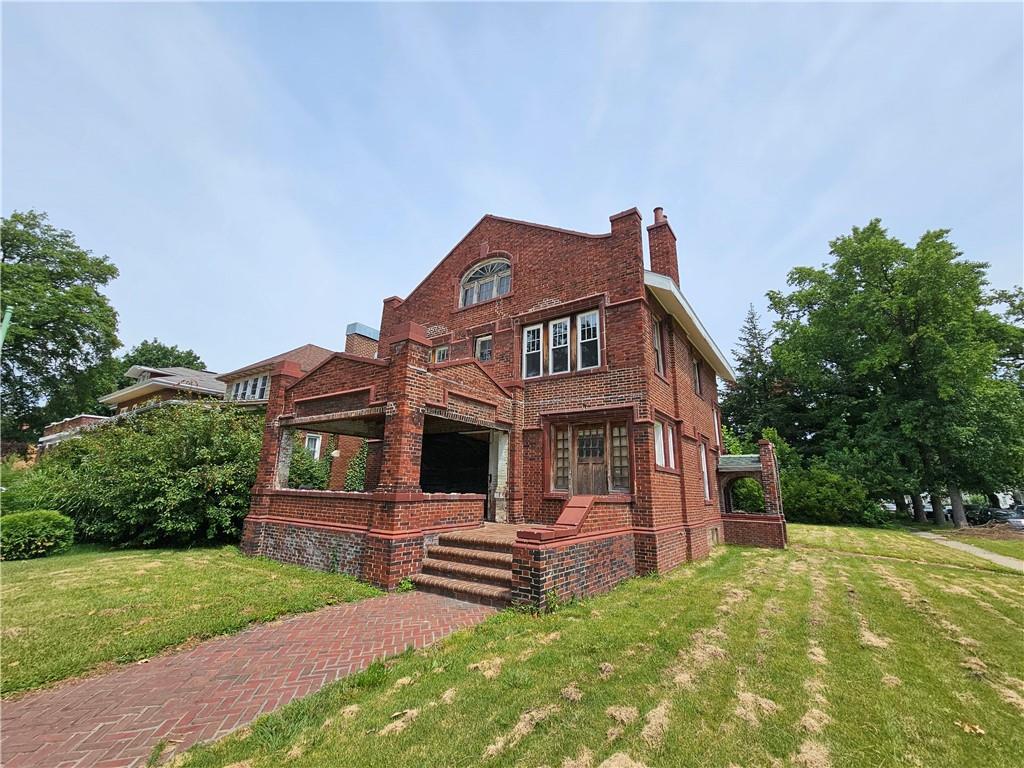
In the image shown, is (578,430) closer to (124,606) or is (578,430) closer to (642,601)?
(642,601)

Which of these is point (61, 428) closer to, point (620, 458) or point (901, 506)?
point (620, 458)

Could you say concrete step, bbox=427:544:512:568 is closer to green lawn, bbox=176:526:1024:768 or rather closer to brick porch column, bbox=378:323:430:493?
brick porch column, bbox=378:323:430:493

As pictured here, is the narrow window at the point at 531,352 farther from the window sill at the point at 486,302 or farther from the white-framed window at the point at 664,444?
the white-framed window at the point at 664,444

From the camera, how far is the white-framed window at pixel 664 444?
10.4 metres

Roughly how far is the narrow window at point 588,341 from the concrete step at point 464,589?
5894 mm

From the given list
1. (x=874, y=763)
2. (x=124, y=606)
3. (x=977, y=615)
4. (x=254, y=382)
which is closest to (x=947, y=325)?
(x=977, y=615)

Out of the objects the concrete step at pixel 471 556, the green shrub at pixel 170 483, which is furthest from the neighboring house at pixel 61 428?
the concrete step at pixel 471 556

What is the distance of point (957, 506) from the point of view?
23500 mm

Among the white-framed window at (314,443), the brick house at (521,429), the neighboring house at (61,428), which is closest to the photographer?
the brick house at (521,429)

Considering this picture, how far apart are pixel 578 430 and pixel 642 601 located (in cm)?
470

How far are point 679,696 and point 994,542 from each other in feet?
75.1

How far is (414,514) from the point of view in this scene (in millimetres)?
7785

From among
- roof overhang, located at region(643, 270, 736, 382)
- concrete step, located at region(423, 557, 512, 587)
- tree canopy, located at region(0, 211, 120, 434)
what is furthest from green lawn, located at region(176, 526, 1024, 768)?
tree canopy, located at region(0, 211, 120, 434)

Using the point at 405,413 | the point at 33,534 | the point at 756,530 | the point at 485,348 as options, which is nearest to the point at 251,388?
the point at 33,534
